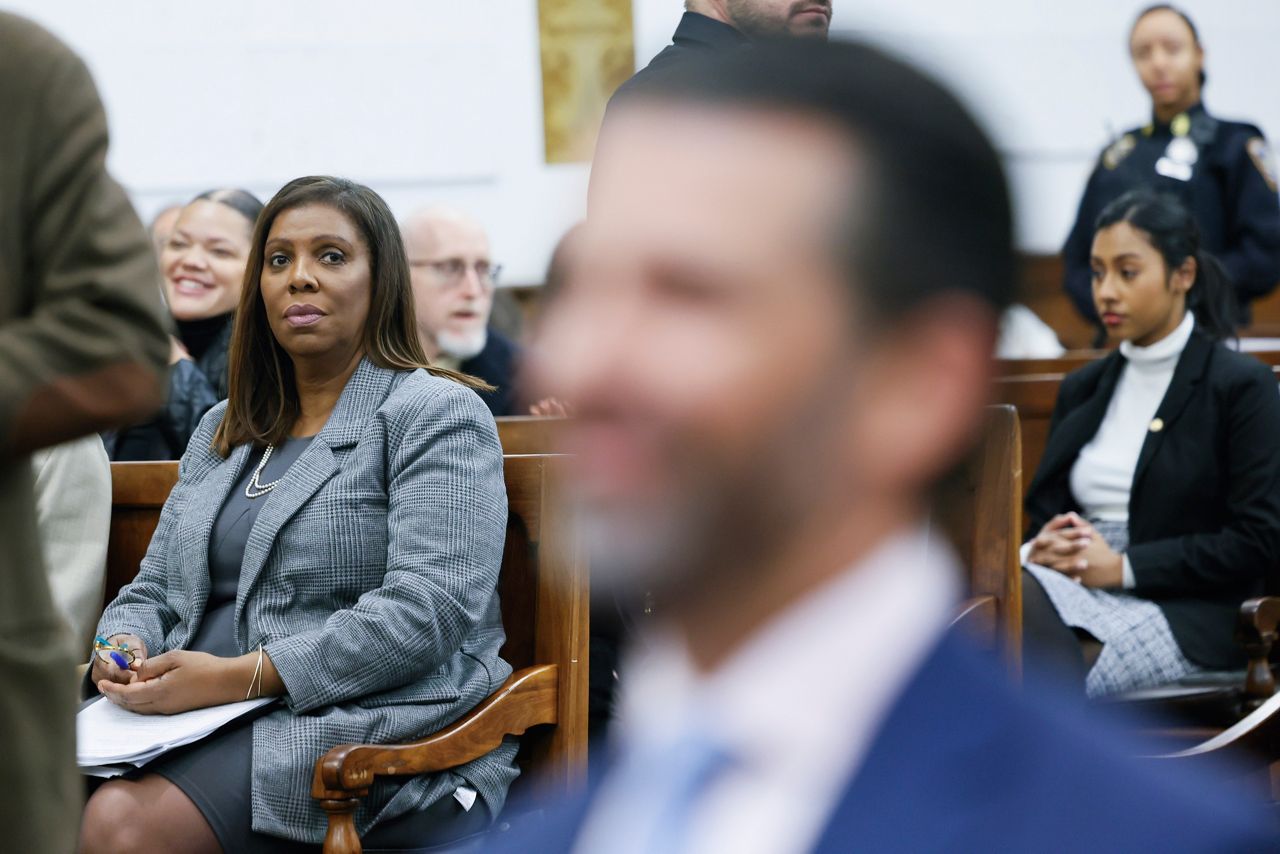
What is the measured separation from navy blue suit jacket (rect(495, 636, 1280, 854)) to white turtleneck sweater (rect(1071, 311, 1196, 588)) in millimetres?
3327

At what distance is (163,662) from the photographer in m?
2.44

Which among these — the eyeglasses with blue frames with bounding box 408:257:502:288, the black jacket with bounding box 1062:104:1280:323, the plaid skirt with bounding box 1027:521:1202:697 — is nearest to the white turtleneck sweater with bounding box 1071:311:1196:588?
the plaid skirt with bounding box 1027:521:1202:697

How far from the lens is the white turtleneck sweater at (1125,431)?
3785 millimetres

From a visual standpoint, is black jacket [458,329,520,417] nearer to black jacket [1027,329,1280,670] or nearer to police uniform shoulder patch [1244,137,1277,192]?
black jacket [1027,329,1280,670]

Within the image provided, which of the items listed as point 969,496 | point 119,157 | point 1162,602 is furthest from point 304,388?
point 119,157

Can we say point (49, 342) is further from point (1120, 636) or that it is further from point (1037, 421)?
point (1037, 421)

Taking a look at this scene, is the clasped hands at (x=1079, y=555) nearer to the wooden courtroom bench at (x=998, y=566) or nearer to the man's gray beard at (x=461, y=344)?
the wooden courtroom bench at (x=998, y=566)

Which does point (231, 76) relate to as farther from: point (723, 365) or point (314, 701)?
point (723, 365)

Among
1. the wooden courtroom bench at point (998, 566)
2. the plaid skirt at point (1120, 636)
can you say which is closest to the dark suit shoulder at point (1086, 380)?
the plaid skirt at point (1120, 636)

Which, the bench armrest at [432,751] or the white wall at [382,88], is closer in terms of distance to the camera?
the bench armrest at [432,751]

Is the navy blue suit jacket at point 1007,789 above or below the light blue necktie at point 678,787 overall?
above

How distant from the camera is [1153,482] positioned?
367cm

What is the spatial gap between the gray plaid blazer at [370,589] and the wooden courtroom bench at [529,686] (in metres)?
0.06

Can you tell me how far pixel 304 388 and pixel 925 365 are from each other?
7.63 feet
